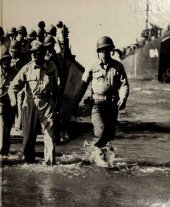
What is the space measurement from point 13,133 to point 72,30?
0.80m

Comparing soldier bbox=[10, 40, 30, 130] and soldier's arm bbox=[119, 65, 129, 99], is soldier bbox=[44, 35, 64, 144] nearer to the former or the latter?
soldier bbox=[10, 40, 30, 130]

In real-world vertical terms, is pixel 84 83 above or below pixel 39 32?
below

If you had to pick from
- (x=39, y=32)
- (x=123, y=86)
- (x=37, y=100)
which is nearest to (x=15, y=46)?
(x=39, y=32)

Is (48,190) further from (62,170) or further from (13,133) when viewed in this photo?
(13,133)

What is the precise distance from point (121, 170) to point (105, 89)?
1.75 ft

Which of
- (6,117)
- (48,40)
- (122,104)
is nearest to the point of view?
(122,104)

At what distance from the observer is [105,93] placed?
3266 millimetres

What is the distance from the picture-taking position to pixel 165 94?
130 inches

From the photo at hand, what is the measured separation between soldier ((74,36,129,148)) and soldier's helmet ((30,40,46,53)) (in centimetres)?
32

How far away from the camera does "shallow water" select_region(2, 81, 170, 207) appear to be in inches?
122

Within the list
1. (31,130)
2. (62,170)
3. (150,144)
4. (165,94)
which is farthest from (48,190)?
(165,94)

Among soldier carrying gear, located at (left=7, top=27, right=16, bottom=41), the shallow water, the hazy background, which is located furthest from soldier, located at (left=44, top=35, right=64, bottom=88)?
the shallow water

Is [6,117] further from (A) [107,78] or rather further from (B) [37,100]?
(A) [107,78]

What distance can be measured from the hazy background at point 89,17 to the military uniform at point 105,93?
0.32 ft
